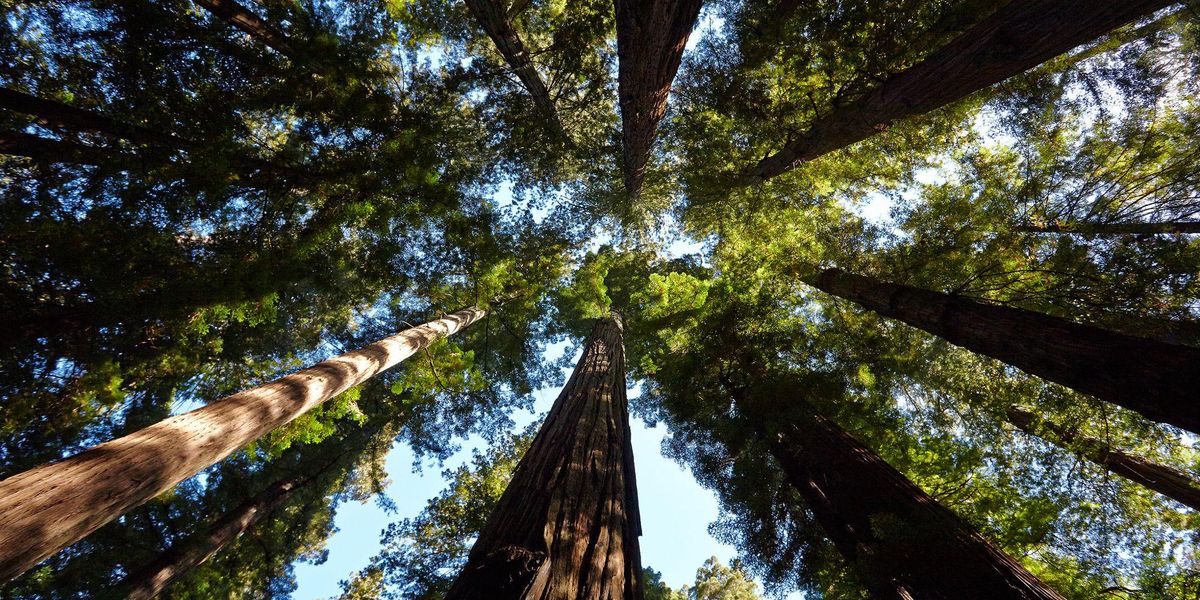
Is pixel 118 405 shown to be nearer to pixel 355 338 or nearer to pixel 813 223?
pixel 355 338

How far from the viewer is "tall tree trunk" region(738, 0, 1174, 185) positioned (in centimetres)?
343

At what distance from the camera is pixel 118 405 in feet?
20.1

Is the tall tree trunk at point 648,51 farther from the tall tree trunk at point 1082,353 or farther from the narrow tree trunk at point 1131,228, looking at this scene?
the narrow tree trunk at point 1131,228

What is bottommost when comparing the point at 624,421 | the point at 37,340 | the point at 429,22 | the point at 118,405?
the point at 118,405

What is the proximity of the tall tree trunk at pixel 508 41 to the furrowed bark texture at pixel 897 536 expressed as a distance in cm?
731

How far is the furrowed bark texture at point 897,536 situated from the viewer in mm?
3141

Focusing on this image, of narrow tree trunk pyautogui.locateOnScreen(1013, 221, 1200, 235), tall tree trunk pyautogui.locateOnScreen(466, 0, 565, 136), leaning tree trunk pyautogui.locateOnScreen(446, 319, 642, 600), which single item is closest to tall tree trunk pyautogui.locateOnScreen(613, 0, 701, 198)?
tall tree trunk pyautogui.locateOnScreen(466, 0, 565, 136)

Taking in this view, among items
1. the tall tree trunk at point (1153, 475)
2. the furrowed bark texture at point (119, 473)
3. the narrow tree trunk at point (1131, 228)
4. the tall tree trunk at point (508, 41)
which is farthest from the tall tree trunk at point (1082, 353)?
the tall tree trunk at point (508, 41)

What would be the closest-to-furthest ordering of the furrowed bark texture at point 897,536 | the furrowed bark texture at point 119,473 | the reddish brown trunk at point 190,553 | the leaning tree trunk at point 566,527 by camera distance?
the leaning tree trunk at point 566,527 → the furrowed bark texture at point 119,473 → the furrowed bark texture at point 897,536 → the reddish brown trunk at point 190,553

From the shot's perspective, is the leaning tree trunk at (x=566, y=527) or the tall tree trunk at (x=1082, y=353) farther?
the tall tree trunk at (x=1082, y=353)

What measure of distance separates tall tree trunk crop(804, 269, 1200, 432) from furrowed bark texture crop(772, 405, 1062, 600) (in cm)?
154

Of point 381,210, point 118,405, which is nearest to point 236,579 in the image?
point 118,405

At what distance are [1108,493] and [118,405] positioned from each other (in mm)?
13784

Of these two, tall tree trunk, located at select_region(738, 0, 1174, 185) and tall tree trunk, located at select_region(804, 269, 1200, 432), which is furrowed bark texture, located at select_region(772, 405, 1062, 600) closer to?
tall tree trunk, located at select_region(804, 269, 1200, 432)
